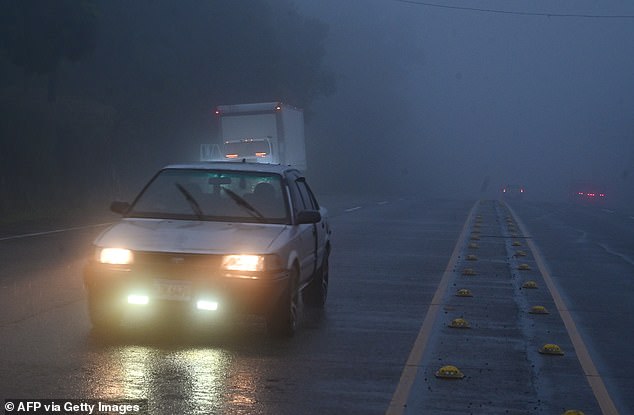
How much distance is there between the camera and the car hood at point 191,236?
958cm

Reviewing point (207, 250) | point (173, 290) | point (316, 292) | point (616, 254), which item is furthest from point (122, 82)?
point (173, 290)

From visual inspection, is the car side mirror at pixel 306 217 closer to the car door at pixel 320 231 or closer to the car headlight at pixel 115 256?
the car door at pixel 320 231

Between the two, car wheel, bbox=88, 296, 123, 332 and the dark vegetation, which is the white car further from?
the dark vegetation

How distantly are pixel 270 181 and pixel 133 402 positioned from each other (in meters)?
4.43

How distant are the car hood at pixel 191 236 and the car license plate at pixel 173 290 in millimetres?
275

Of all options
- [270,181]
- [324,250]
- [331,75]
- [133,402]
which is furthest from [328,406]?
[331,75]

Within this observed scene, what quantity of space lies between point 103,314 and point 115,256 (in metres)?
0.57

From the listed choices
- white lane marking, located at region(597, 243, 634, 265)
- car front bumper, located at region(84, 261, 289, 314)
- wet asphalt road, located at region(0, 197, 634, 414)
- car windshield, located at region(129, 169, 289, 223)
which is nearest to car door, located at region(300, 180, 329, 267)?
wet asphalt road, located at region(0, 197, 634, 414)

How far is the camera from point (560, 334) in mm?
11219

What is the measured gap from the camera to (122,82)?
173 ft

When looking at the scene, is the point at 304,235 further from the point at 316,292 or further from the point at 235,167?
the point at 316,292

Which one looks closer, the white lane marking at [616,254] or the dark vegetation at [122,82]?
the white lane marking at [616,254]

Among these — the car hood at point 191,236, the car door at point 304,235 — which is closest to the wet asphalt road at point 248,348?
the car door at point 304,235

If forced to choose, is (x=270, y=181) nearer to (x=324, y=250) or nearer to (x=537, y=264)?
(x=324, y=250)
